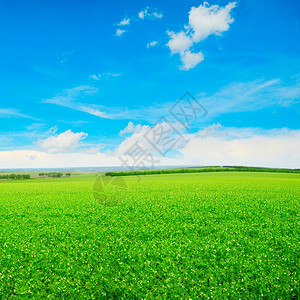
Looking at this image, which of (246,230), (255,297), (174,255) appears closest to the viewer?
(255,297)

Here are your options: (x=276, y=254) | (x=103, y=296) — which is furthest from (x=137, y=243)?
(x=276, y=254)

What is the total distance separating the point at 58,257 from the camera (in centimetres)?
1128

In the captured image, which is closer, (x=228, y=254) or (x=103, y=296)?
(x=103, y=296)

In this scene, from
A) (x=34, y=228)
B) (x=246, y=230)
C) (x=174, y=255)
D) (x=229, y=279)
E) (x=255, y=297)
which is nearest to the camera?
(x=255, y=297)

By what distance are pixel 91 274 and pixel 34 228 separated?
8.36 meters

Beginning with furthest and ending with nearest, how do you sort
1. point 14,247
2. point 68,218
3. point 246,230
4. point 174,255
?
point 68,218, point 246,230, point 14,247, point 174,255

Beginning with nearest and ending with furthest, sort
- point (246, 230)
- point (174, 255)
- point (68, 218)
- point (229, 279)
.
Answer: point (229, 279), point (174, 255), point (246, 230), point (68, 218)

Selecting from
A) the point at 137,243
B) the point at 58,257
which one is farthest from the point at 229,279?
the point at 58,257

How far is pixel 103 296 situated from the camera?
8.72 m

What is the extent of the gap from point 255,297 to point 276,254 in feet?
13.1

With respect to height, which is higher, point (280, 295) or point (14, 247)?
point (14, 247)

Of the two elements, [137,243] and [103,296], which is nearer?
[103,296]

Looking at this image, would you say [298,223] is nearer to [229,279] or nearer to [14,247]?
[229,279]

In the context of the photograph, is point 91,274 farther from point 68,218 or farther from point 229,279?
point 68,218
